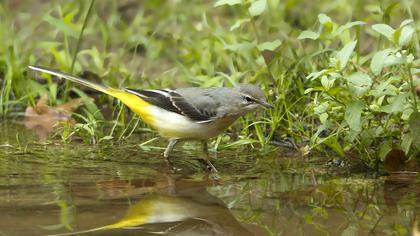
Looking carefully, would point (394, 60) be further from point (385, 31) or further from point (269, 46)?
point (269, 46)

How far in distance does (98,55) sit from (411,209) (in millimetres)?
4553

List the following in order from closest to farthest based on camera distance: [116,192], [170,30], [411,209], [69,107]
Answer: [411,209], [116,192], [69,107], [170,30]

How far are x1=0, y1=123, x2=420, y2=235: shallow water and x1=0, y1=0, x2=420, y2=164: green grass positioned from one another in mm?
308

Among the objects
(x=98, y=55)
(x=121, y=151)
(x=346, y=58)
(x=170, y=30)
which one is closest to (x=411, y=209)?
(x=346, y=58)

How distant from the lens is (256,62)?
25.6 ft

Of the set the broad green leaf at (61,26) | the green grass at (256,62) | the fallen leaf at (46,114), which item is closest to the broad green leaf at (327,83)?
the green grass at (256,62)

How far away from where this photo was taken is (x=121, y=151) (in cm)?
666

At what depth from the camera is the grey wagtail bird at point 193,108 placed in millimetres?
6379

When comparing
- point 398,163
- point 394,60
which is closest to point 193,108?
point 398,163

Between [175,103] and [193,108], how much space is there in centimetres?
19

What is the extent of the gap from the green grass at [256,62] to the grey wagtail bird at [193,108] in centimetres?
34

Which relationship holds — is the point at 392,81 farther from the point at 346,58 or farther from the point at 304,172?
the point at 304,172

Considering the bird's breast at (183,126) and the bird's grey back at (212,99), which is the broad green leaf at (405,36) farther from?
the bird's breast at (183,126)

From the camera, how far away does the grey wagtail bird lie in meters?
6.38
